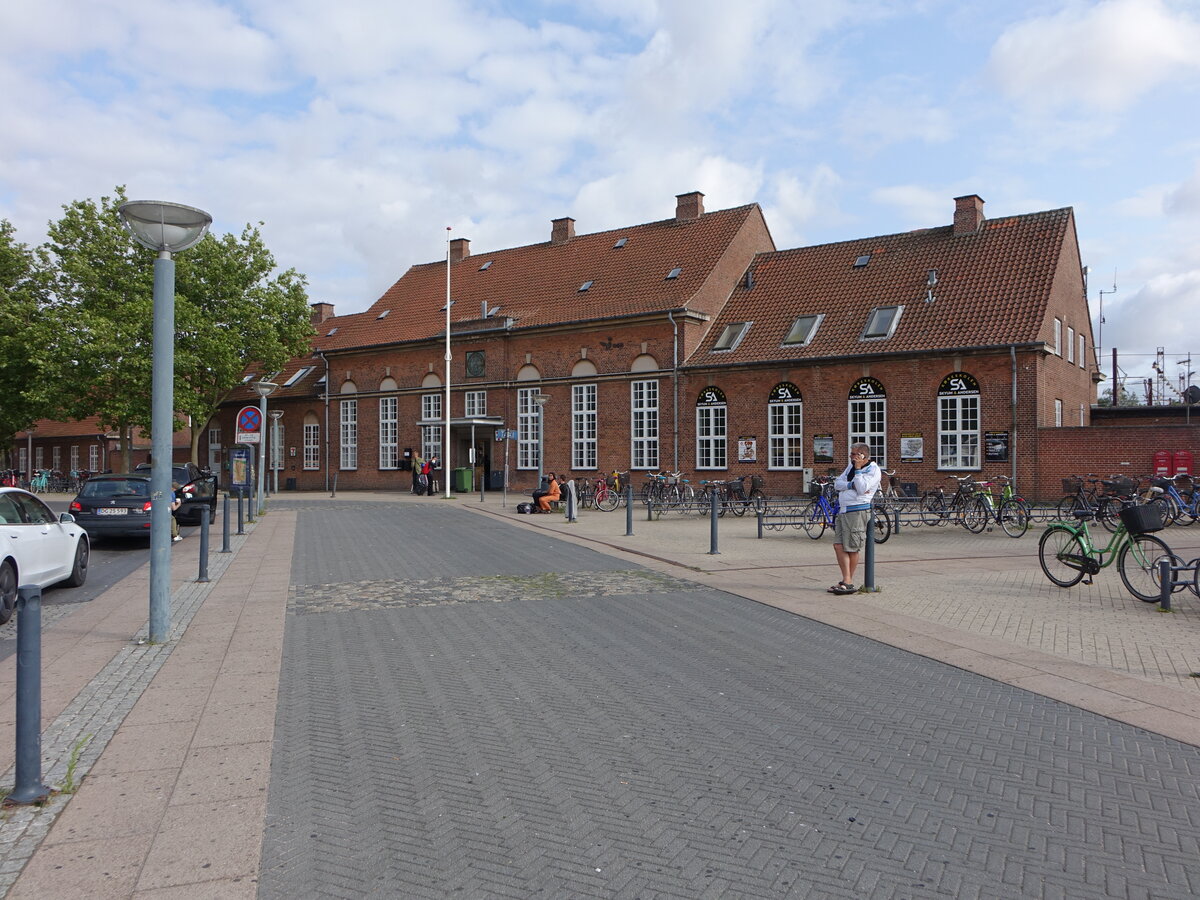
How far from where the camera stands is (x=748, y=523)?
22.5m

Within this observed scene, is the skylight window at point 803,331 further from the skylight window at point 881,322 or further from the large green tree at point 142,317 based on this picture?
the large green tree at point 142,317

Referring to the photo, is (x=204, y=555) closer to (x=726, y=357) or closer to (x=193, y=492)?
(x=193, y=492)

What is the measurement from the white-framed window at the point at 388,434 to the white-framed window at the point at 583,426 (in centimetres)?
1077

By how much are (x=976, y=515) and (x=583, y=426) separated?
20.4 meters

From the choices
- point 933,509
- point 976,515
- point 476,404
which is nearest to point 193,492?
point 933,509

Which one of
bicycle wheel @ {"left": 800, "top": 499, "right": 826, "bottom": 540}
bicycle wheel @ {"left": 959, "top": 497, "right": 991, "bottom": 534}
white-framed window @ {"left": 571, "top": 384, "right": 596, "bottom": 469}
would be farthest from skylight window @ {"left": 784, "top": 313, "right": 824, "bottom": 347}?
bicycle wheel @ {"left": 800, "top": 499, "right": 826, "bottom": 540}

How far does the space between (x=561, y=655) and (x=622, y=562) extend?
22.3ft

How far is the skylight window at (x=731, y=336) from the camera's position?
3412cm

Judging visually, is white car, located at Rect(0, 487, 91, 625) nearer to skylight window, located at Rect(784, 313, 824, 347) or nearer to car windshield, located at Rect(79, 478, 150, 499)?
car windshield, located at Rect(79, 478, 150, 499)

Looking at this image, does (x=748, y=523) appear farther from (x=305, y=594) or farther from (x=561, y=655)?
(x=561, y=655)

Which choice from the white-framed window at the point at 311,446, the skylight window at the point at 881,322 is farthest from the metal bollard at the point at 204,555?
the white-framed window at the point at 311,446

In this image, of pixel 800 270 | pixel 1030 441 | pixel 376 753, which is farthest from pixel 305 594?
pixel 800 270

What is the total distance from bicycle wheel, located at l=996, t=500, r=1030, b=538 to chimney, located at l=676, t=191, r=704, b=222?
77.5 feet

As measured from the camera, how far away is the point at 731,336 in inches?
1357
